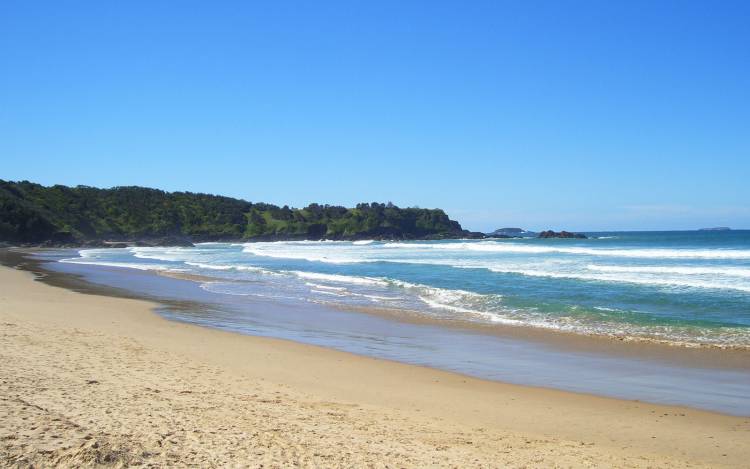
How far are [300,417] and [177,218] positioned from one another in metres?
105

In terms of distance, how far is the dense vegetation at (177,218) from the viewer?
75.9 m

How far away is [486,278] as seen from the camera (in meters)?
27.2

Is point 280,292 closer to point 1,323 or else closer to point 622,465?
point 1,323

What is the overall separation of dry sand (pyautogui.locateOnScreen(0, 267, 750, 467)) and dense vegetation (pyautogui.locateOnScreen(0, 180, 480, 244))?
72.8m

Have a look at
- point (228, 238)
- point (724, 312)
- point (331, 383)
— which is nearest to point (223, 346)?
point (331, 383)

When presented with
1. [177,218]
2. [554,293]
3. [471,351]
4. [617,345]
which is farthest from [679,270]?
[177,218]

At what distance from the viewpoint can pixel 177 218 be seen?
349 ft

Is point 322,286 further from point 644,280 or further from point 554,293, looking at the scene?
point 644,280

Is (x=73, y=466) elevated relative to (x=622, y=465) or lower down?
elevated

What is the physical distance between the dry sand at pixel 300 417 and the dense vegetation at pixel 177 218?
72.8m

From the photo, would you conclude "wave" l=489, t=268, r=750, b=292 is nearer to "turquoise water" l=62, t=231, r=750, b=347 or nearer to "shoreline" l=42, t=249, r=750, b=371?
"turquoise water" l=62, t=231, r=750, b=347

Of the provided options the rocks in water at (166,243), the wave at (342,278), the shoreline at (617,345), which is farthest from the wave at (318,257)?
the rocks in water at (166,243)

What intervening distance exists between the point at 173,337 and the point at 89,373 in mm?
4911

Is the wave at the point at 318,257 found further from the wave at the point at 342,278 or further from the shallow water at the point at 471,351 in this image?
the shallow water at the point at 471,351
